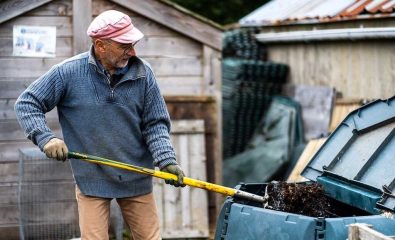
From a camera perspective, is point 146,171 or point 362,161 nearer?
point 146,171

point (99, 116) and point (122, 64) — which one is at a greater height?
point (122, 64)

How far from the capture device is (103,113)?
577cm

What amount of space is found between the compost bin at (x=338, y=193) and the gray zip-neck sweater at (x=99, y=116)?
0.71 meters

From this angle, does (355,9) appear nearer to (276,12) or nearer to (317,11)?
(317,11)

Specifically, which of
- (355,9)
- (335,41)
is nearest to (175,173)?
(355,9)

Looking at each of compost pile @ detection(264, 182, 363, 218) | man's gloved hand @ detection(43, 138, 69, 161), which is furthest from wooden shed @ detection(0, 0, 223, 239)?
man's gloved hand @ detection(43, 138, 69, 161)

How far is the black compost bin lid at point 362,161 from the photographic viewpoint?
6062 millimetres

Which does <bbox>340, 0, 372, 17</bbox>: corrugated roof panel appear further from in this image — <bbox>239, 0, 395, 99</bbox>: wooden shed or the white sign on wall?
the white sign on wall

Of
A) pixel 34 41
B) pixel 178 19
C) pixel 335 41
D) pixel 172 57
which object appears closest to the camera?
pixel 34 41

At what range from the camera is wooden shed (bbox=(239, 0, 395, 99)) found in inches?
394

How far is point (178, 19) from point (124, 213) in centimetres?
339

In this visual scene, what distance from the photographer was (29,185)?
8.22 m

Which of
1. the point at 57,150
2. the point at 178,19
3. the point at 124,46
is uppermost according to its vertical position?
the point at 178,19

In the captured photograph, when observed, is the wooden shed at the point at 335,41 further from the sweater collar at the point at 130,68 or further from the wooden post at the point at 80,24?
the sweater collar at the point at 130,68
